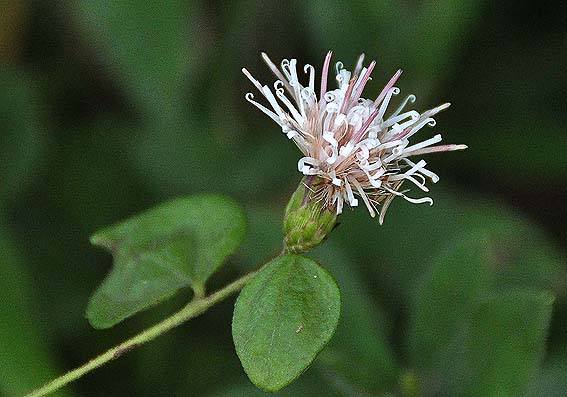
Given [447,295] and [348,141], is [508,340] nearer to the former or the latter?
[447,295]

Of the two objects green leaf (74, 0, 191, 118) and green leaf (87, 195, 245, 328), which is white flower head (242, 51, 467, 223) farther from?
green leaf (74, 0, 191, 118)

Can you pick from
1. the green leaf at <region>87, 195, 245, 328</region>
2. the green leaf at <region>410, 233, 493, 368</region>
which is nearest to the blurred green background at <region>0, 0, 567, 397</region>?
the green leaf at <region>410, 233, 493, 368</region>

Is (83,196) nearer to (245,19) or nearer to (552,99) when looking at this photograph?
(245,19)

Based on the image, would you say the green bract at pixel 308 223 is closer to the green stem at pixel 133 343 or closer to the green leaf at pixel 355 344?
the green stem at pixel 133 343

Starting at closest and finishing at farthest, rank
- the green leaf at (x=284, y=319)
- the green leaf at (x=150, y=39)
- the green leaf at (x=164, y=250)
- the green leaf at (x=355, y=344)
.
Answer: the green leaf at (x=284, y=319), the green leaf at (x=164, y=250), the green leaf at (x=355, y=344), the green leaf at (x=150, y=39)

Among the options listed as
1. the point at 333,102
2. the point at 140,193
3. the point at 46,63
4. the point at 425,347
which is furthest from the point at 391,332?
the point at 46,63

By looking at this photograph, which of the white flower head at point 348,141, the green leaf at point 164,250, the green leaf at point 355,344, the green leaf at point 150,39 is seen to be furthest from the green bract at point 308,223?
the green leaf at point 150,39

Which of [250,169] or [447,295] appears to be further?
[250,169]

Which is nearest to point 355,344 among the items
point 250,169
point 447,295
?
point 447,295
